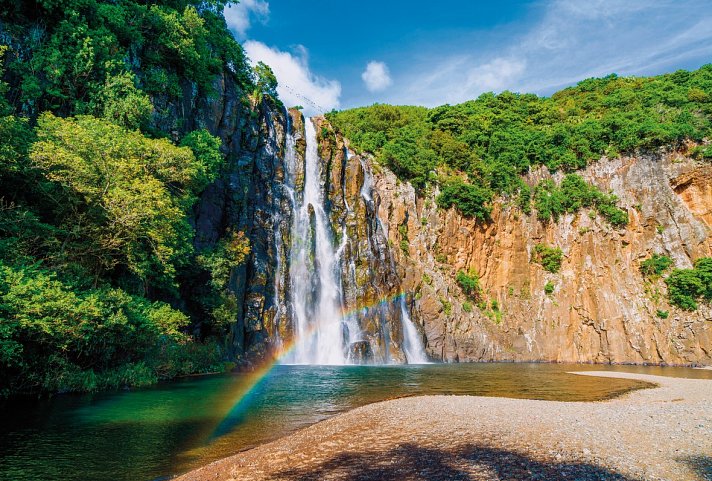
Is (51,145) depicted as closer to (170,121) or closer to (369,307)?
(170,121)

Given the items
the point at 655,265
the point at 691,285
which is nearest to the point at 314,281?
the point at 655,265

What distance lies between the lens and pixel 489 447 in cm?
791

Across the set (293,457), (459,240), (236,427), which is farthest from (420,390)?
(459,240)

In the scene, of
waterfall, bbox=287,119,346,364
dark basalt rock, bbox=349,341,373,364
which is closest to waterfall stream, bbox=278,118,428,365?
waterfall, bbox=287,119,346,364

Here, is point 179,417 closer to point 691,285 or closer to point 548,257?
point 548,257

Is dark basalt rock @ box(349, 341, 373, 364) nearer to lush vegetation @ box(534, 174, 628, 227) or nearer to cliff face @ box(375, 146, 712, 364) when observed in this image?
cliff face @ box(375, 146, 712, 364)

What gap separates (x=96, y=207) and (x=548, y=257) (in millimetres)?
42000

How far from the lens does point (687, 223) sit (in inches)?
1665

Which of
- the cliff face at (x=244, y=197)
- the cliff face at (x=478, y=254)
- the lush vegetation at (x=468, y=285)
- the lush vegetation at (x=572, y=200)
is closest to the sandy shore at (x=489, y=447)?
the cliff face at (x=244, y=197)

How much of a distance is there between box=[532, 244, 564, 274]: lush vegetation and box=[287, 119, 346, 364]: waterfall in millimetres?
22839

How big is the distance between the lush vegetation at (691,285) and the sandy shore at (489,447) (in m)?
34.1

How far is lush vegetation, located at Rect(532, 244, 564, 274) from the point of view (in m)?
44.3

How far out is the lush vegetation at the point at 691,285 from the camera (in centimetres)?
3891

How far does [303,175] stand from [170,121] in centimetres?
1434
